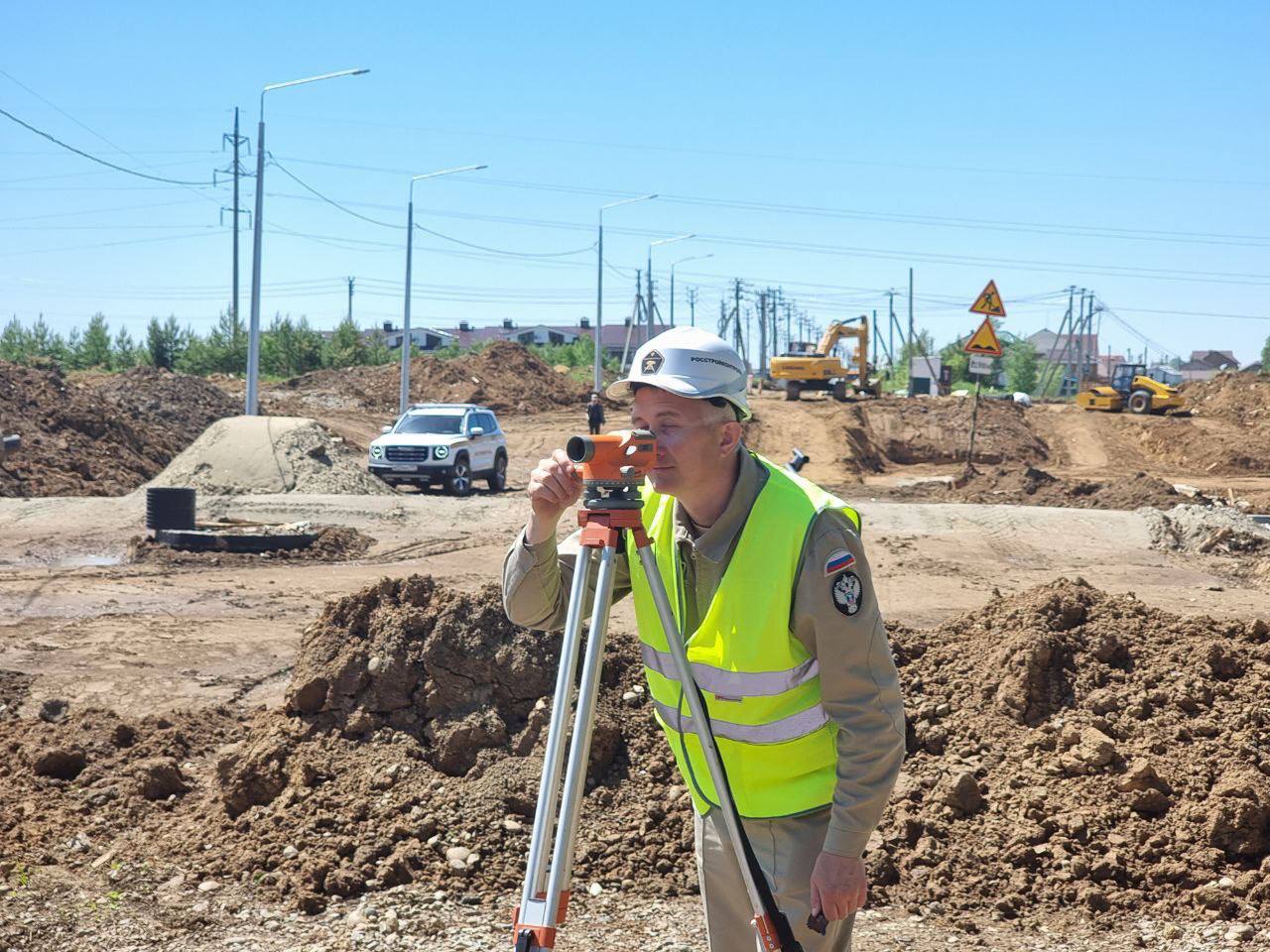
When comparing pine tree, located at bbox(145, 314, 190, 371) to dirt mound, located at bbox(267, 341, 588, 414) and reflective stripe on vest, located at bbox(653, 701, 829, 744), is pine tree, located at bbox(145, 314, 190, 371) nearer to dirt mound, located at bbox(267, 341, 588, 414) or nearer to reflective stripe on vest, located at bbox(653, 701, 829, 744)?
dirt mound, located at bbox(267, 341, 588, 414)

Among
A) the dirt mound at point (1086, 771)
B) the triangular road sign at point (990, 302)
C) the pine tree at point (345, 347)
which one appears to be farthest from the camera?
the pine tree at point (345, 347)

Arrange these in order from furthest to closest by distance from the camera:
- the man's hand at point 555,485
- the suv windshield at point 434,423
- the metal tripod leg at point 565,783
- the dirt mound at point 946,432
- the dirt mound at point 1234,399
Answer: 1. the dirt mound at point 1234,399
2. the dirt mound at point 946,432
3. the suv windshield at point 434,423
4. the man's hand at point 555,485
5. the metal tripod leg at point 565,783

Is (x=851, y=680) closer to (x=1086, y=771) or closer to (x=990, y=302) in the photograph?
(x=1086, y=771)

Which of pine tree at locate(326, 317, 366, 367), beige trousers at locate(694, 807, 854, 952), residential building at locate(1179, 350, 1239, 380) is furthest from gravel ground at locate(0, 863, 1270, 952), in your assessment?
residential building at locate(1179, 350, 1239, 380)

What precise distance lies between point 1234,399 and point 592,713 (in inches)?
1779

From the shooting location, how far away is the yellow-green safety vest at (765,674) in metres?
2.60

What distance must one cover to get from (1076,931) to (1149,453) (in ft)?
115

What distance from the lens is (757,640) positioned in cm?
261

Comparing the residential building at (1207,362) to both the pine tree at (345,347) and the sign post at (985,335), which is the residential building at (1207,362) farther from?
the sign post at (985,335)

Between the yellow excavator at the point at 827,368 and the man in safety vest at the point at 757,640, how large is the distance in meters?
41.1

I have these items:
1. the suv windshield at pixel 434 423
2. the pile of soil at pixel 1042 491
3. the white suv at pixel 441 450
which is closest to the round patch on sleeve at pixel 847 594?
the pile of soil at pixel 1042 491

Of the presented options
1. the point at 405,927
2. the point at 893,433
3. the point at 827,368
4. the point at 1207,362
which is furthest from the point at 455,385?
the point at 1207,362

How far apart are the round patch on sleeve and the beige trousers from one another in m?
0.48

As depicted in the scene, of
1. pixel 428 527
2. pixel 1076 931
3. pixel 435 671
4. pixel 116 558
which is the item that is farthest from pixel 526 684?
pixel 428 527
